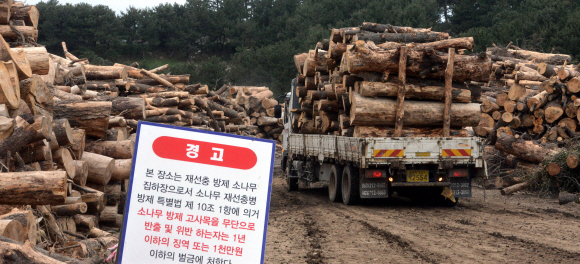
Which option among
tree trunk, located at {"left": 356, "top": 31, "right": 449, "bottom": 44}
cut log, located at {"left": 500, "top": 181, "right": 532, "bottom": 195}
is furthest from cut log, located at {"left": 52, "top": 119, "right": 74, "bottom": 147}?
cut log, located at {"left": 500, "top": 181, "right": 532, "bottom": 195}

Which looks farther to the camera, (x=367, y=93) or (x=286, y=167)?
(x=286, y=167)

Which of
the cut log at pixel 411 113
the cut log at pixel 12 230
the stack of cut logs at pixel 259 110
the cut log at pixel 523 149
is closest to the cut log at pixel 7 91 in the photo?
the cut log at pixel 12 230

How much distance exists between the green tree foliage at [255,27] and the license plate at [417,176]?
30.3m

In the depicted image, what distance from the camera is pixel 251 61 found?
170ft

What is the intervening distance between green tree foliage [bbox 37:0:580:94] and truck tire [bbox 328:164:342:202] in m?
29.7

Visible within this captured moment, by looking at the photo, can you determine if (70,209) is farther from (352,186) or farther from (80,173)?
(352,186)

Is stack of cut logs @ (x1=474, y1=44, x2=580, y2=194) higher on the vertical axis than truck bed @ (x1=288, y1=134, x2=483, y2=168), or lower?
higher

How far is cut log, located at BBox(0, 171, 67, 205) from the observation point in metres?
5.51

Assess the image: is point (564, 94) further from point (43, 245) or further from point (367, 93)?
point (43, 245)

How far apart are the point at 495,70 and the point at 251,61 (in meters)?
31.8

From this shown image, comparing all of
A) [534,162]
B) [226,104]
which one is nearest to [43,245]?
[534,162]

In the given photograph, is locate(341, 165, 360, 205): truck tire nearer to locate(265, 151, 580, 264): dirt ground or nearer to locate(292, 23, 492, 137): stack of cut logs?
locate(265, 151, 580, 264): dirt ground

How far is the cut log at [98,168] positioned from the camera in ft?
27.9

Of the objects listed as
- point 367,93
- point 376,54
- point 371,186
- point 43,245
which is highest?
point 376,54
